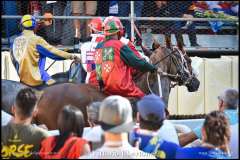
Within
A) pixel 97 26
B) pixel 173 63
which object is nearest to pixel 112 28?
pixel 97 26

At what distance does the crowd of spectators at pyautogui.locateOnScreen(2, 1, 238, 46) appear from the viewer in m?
12.2

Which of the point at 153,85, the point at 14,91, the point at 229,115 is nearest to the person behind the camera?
the point at 229,115

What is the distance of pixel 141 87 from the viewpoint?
31.3 feet

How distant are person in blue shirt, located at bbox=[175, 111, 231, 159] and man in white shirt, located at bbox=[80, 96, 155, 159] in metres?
0.39

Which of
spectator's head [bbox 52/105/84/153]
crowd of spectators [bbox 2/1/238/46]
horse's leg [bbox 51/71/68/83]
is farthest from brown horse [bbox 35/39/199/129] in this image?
spectator's head [bbox 52/105/84/153]

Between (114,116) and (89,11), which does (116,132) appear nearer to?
(114,116)

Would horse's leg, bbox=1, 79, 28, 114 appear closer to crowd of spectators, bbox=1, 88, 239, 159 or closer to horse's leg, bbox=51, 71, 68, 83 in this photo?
horse's leg, bbox=51, 71, 68, 83

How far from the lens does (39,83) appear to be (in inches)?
383

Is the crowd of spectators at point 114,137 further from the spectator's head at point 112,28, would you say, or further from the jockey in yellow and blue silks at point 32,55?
the jockey in yellow and blue silks at point 32,55

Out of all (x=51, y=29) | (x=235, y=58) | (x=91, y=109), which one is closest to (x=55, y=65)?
(x=51, y=29)

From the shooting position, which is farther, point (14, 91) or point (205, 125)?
point (14, 91)

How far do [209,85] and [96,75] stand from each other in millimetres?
3594

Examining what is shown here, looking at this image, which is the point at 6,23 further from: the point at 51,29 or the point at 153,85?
the point at 153,85

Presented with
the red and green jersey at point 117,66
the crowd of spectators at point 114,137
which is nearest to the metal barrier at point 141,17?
the red and green jersey at point 117,66
